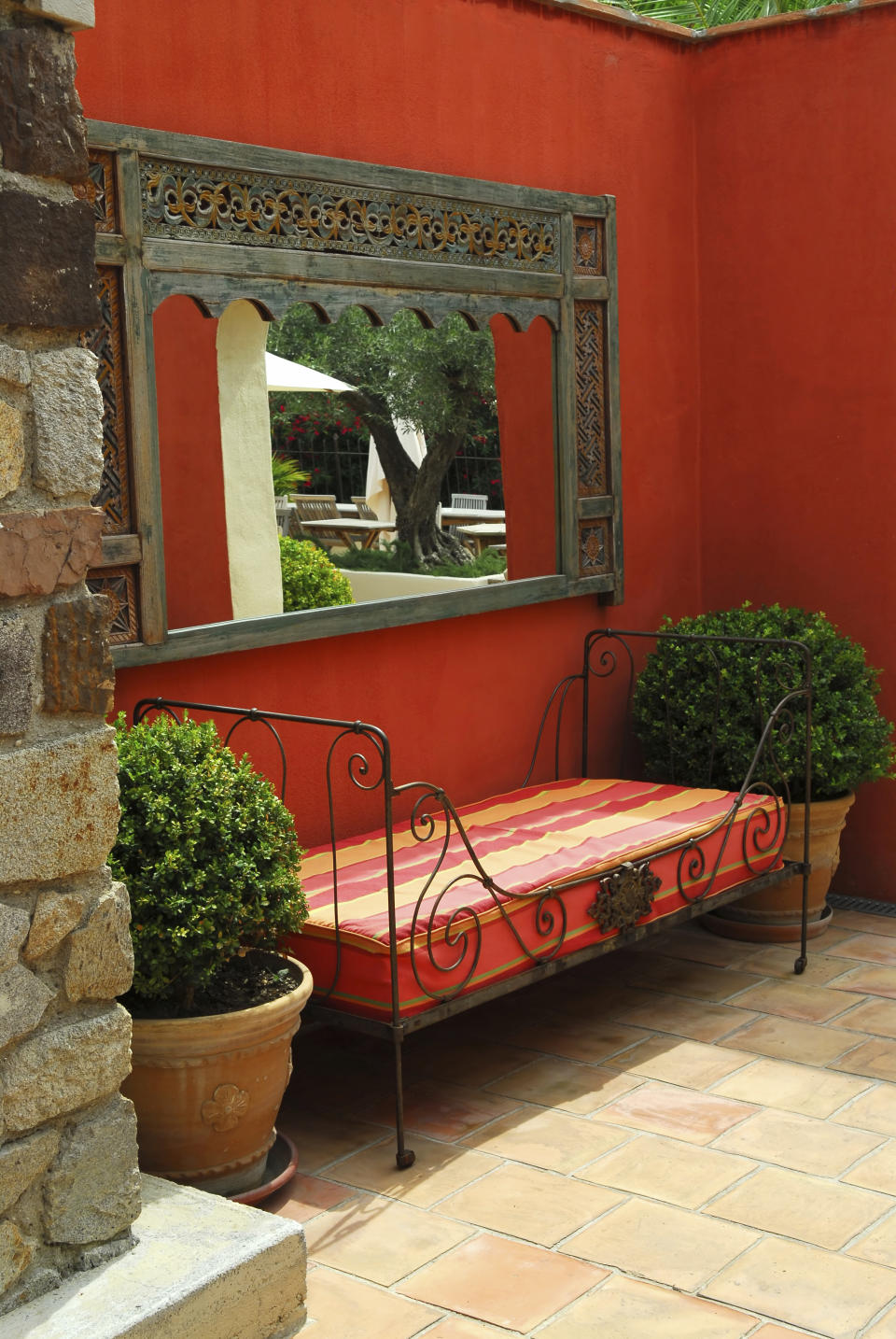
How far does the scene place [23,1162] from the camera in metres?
2.59

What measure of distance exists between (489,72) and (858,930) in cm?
352

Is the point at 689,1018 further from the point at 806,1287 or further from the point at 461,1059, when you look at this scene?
the point at 806,1287

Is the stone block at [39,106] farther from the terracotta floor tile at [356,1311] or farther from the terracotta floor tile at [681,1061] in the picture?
the terracotta floor tile at [681,1061]

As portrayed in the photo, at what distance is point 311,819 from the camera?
4.92 metres

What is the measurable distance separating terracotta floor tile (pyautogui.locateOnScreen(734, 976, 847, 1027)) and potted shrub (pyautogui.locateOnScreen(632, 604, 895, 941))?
49 cm

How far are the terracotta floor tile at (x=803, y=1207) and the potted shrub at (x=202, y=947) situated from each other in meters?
1.18

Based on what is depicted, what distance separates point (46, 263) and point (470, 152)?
3037 mm

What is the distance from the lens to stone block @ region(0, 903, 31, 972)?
8.27ft

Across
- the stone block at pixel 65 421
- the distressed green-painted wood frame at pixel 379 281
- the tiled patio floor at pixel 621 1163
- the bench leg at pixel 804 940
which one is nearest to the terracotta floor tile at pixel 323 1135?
the tiled patio floor at pixel 621 1163

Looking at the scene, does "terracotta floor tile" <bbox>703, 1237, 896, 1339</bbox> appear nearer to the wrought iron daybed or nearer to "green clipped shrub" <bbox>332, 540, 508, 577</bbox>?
the wrought iron daybed

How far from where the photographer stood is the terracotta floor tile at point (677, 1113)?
13.7ft

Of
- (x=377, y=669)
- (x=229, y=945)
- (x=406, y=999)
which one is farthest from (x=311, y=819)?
(x=229, y=945)

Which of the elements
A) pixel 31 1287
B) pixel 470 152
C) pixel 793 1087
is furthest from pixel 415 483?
pixel 31 1287

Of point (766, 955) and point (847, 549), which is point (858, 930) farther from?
point (847, 549)
